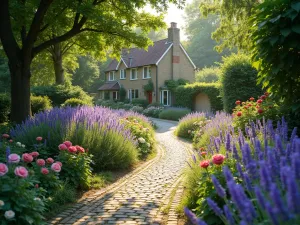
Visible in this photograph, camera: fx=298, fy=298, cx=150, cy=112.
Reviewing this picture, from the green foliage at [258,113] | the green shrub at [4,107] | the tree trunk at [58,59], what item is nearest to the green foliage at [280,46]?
the green foliage at [258,113]

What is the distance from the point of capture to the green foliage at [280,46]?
4516 millimetres

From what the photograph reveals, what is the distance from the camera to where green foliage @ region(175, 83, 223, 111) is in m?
27.4

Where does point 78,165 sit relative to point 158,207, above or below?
above

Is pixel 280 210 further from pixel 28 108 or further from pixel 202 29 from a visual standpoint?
pixel 202 29

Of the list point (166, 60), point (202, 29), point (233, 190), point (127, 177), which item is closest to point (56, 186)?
point (127, 177)

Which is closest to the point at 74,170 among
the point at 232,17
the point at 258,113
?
the point at 258,113

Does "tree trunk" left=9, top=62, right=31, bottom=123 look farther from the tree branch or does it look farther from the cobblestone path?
the cobblestone path

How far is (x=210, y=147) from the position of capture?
5.43 metres

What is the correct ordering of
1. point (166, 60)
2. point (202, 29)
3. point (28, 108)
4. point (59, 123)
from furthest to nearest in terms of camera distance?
point (202, 29)
point (166, 60)
point (28, 108)
point (59, 123)

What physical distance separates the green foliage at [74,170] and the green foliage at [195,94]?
2176 centimetres

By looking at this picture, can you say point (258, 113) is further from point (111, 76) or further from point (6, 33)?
point (111, 76)

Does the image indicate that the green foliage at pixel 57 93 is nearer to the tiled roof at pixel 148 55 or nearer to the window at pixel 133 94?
the tiled roof at pixel 148 55

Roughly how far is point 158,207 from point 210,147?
1412 mm

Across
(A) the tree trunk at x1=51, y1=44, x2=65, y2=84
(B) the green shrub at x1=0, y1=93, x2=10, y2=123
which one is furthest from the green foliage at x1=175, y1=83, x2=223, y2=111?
(B) the green shrub at x1=0, y1=93, x2=10, y2=123
